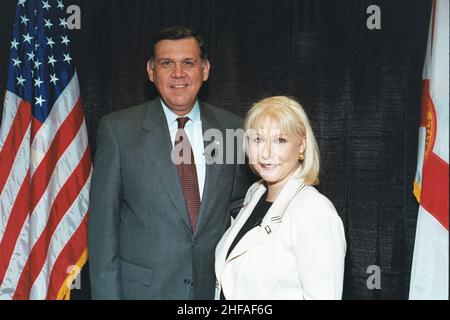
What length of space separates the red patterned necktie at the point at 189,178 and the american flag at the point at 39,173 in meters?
0.86

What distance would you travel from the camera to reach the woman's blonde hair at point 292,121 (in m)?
2.00

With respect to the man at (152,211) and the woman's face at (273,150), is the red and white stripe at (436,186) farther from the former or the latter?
the man at (152,211)

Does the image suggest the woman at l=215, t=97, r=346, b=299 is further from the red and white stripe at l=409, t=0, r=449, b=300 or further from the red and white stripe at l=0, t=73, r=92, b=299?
the red and white stripe at l=0, t=73, r=92, b=299

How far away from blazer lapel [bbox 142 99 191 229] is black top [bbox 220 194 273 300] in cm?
23

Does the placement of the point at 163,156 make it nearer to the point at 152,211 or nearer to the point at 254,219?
the point at 152,211

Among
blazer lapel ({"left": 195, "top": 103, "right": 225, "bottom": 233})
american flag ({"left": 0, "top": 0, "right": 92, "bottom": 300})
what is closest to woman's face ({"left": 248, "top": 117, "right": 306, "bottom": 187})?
blazer lapel ({"left": 195, "top": 103, "right": 225, "bottom": 233})

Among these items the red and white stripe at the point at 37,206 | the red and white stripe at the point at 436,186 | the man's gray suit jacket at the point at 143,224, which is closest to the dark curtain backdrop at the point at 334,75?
the red and white stripe at the point at 37,206

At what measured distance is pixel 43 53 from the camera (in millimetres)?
2916

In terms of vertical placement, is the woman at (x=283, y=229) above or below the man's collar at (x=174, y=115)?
below

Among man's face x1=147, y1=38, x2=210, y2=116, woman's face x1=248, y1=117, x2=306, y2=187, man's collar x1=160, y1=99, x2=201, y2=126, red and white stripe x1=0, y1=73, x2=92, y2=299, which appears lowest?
red and white stripe x1=0, y1=73, x2=92, y2=299

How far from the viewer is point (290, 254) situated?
1.89 metres

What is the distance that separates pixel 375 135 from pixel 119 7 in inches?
68.1

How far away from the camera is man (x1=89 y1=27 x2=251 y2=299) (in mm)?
2184

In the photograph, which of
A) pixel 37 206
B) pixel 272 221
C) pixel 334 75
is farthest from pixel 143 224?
pixel 334 75
